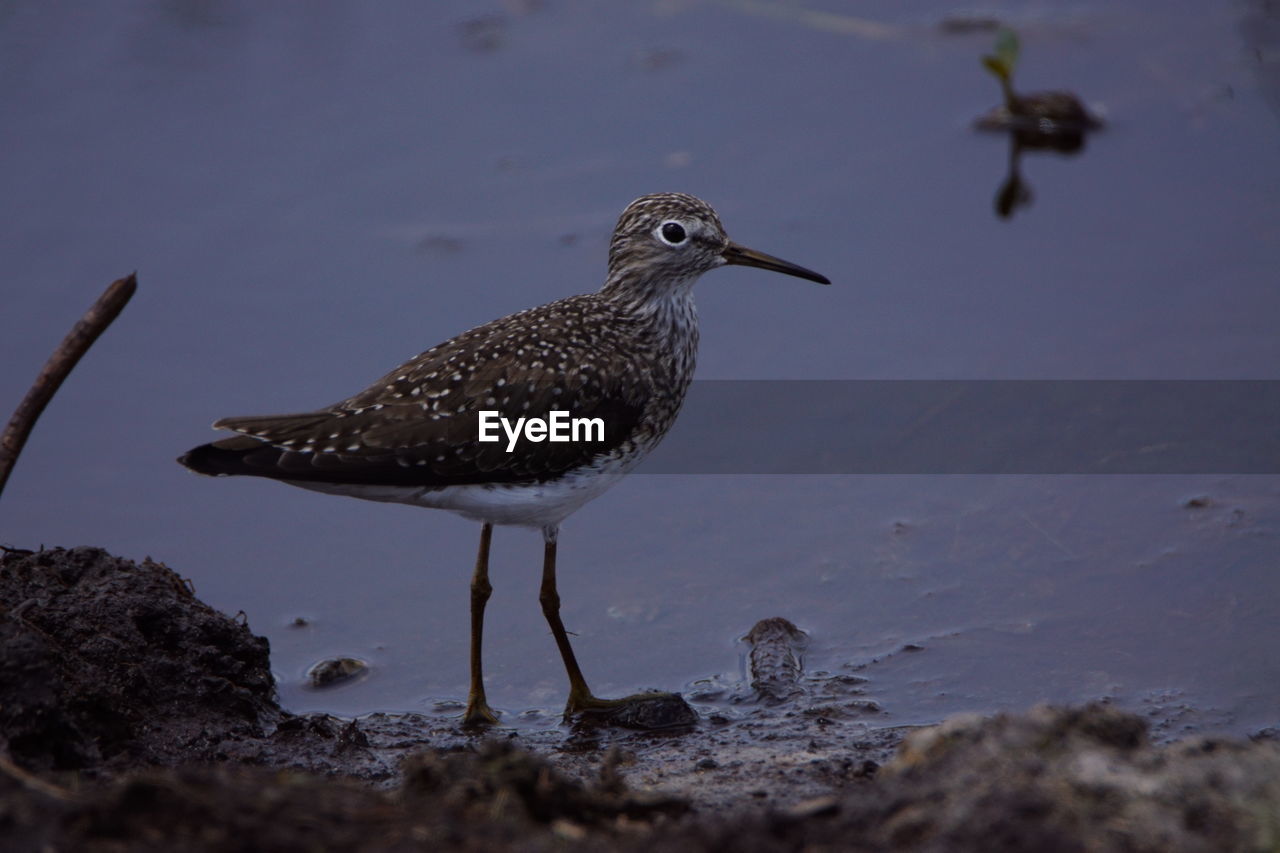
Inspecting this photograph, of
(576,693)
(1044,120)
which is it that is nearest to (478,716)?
(576,693)

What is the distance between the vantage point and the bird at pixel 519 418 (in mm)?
6020

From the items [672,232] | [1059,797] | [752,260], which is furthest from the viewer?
[752,260]

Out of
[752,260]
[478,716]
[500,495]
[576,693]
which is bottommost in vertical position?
[478,716]

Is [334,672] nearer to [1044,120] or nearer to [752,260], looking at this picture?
[752,260]

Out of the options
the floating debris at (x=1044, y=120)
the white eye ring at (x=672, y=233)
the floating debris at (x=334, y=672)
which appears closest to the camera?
the floating debris at (x=334, y=672)

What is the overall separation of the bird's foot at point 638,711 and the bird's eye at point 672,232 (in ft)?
7.40

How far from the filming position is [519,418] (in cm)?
631

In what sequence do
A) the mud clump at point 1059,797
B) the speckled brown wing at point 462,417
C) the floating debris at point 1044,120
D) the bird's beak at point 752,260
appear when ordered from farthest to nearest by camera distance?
the floating debris at point 1044,120
the bird's beak at point 752,260
the speckled brown wing at point 462,417
the mud clump at point 1059,797

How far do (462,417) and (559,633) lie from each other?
3.79ft

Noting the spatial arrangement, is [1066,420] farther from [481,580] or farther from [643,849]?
[643,849]
